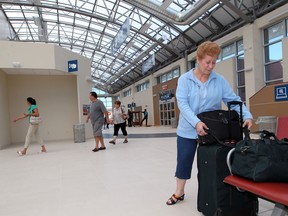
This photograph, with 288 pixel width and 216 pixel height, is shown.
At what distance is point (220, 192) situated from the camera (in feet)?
5.76

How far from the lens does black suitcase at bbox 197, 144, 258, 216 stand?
5.71ft

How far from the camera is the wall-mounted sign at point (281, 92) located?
24.6 ft

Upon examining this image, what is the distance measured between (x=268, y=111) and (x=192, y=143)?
710 centimetres

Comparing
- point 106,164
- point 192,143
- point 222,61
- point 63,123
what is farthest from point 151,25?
point 192,143

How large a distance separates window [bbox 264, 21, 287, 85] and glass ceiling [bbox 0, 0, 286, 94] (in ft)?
2.70

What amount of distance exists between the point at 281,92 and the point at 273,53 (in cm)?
242

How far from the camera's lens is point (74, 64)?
8.65 m

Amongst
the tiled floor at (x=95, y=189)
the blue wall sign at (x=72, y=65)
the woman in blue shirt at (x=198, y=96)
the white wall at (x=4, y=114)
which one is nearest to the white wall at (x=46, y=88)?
the white wall at (x=4, y=114)

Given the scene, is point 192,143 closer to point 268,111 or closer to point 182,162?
point 182,162

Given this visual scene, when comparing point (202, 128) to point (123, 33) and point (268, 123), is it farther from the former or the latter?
point (123, 33)

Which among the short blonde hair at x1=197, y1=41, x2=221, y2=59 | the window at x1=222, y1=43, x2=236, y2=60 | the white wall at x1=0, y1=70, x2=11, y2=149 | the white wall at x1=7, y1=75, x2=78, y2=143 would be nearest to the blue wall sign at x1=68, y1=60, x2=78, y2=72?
the white wall at x1=7, y1=75, x2=78, y2=143

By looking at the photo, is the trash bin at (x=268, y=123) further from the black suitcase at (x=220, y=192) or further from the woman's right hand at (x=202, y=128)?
the woman's right hand at (x=202, y=128)

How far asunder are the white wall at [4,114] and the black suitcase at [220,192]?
7.31 m

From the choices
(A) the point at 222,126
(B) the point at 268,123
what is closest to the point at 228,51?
(B) the point at 268,123
